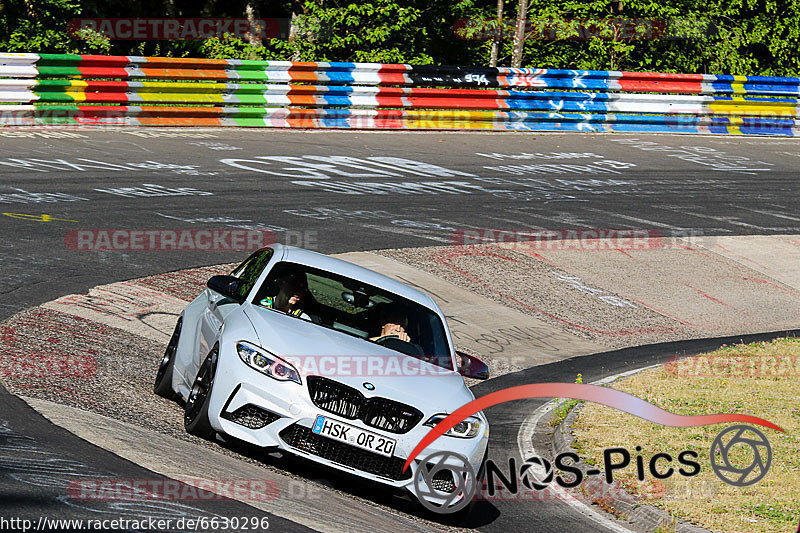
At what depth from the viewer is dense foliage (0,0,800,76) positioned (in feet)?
89.1

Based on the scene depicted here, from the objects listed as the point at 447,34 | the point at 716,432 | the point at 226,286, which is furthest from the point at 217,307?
the point at 447,34

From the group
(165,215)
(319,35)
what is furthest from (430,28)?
(165,215)

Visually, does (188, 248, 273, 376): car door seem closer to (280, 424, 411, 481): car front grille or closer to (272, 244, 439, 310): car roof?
(272, 244, 439, 310): car roof

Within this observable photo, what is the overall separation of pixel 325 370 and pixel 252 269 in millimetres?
1824

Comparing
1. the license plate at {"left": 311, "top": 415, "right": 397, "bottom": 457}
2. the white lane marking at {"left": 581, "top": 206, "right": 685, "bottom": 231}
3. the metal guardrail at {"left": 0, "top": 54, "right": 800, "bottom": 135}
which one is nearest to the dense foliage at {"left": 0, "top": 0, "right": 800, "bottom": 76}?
the metal guardrail at {"left": 0, "top": 54, "right": 800, "bottom": 135}

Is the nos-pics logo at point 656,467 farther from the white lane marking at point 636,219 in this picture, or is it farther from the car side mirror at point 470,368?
the white lane marking at point 636,219

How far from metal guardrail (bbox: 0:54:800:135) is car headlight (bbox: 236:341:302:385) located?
1541 centimetres

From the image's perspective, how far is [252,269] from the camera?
8.63m

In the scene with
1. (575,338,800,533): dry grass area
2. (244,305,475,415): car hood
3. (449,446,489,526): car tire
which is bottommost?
(575,338,800,533): dry grass area

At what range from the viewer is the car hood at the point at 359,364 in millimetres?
7066

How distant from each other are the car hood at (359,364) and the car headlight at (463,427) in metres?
0.06

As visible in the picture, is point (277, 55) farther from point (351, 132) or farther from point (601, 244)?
point (601, 244)

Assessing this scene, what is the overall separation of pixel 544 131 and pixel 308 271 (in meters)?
21.0

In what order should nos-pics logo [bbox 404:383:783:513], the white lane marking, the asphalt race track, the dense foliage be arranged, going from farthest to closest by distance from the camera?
the dense foliage < the white lane marking < the asphalt race track < nos-pics logo [bbox 404:383:783:513]
